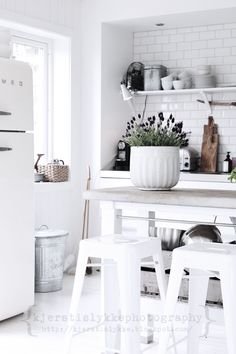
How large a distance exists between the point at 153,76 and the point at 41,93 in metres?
1.21

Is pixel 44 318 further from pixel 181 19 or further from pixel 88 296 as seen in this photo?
pixel 181 19

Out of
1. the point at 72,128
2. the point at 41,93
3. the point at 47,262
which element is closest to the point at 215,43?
the point at 72,128

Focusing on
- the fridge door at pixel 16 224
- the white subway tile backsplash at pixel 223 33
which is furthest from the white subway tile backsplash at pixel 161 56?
the fridge door at pixel 16 224

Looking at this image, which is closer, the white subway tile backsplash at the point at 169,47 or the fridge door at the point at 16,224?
the fridge door at the point at 16,224

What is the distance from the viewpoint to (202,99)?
6.36 meters

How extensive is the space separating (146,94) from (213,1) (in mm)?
1362

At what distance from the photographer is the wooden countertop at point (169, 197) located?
9.68 ft

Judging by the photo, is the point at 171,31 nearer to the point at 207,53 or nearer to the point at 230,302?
the point at 207,53

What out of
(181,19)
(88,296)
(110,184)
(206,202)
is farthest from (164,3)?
(206,202)

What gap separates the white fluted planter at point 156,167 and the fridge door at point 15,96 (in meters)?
1.44

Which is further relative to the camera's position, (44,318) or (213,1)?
(213,1)

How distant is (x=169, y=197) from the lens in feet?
9.98

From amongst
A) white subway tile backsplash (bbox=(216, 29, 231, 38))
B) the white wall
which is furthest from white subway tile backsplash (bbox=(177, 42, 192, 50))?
the white wall

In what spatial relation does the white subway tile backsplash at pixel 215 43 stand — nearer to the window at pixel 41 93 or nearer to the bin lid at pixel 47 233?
the window at pixel 41 93
